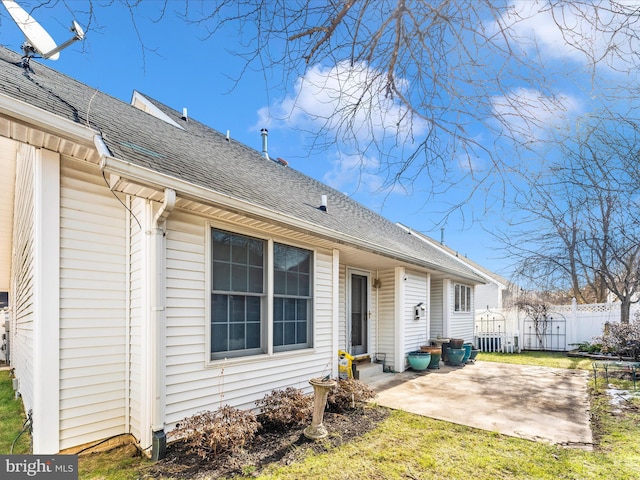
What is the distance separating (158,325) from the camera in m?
4.00

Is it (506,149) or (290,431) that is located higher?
(506,149)

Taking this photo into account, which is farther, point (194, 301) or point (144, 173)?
point (194, 301)

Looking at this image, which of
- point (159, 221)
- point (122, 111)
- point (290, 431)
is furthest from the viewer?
point (122, 111)

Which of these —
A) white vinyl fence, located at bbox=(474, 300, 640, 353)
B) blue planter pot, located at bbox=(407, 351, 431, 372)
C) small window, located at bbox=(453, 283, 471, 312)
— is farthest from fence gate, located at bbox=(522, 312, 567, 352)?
blue planter pot, located at bbox=(407, 351, 431, 372)

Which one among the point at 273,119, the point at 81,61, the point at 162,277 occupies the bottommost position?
the point at 162,277

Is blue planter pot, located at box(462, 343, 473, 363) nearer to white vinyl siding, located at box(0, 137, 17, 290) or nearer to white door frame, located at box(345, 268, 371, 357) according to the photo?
white door frame, located at box(345, 268, 371, 357)

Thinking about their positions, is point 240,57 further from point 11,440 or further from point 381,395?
point 381,395

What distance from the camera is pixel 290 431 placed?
15.5 feet

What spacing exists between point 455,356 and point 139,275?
355 inches

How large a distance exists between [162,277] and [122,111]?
144 inches

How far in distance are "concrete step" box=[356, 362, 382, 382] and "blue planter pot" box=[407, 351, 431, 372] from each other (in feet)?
2.73

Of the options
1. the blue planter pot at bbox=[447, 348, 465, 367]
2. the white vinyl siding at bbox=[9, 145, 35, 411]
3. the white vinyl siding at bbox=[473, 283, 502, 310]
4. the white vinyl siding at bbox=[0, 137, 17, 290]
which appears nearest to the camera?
the white vinyl siding at bbox=[9, 145, 35, 411]

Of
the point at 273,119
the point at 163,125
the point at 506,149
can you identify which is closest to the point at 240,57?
the point at 273,119

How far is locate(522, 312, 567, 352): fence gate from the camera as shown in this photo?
14289mm
